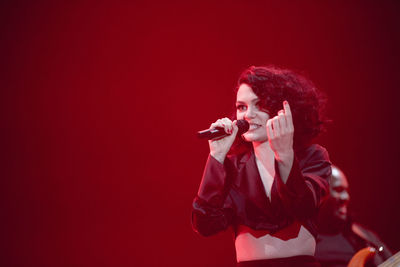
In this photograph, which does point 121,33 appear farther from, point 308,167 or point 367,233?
point 367,233

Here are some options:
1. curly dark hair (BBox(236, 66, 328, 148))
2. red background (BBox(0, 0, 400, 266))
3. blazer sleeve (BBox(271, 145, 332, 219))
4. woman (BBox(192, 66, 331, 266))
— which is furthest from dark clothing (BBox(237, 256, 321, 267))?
red background (BBox(0, 0, 400, 266))

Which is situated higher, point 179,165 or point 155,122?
point 155,122

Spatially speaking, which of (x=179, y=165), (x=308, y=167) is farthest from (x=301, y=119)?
(x=179, y=165)

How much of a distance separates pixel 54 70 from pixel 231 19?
1.28 metres

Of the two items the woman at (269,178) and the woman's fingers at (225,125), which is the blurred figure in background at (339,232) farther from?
the woman's fingers at (225,125)

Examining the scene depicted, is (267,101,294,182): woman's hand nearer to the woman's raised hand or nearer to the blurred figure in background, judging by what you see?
the woman's raised hand

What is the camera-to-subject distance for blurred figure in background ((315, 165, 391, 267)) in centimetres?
242

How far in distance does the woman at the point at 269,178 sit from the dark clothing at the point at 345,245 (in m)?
1.27

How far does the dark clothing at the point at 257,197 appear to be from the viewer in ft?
3.55

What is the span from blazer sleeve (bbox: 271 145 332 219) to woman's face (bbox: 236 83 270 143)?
19 cm

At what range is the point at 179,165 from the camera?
2.67 metres

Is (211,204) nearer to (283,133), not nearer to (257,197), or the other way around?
(257,197)

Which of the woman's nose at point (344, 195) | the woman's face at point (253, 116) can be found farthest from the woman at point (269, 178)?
the woman's nose at point (344, 195)

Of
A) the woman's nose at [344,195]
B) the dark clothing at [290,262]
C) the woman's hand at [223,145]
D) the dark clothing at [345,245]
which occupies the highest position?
the woman's hand at [223,145]
